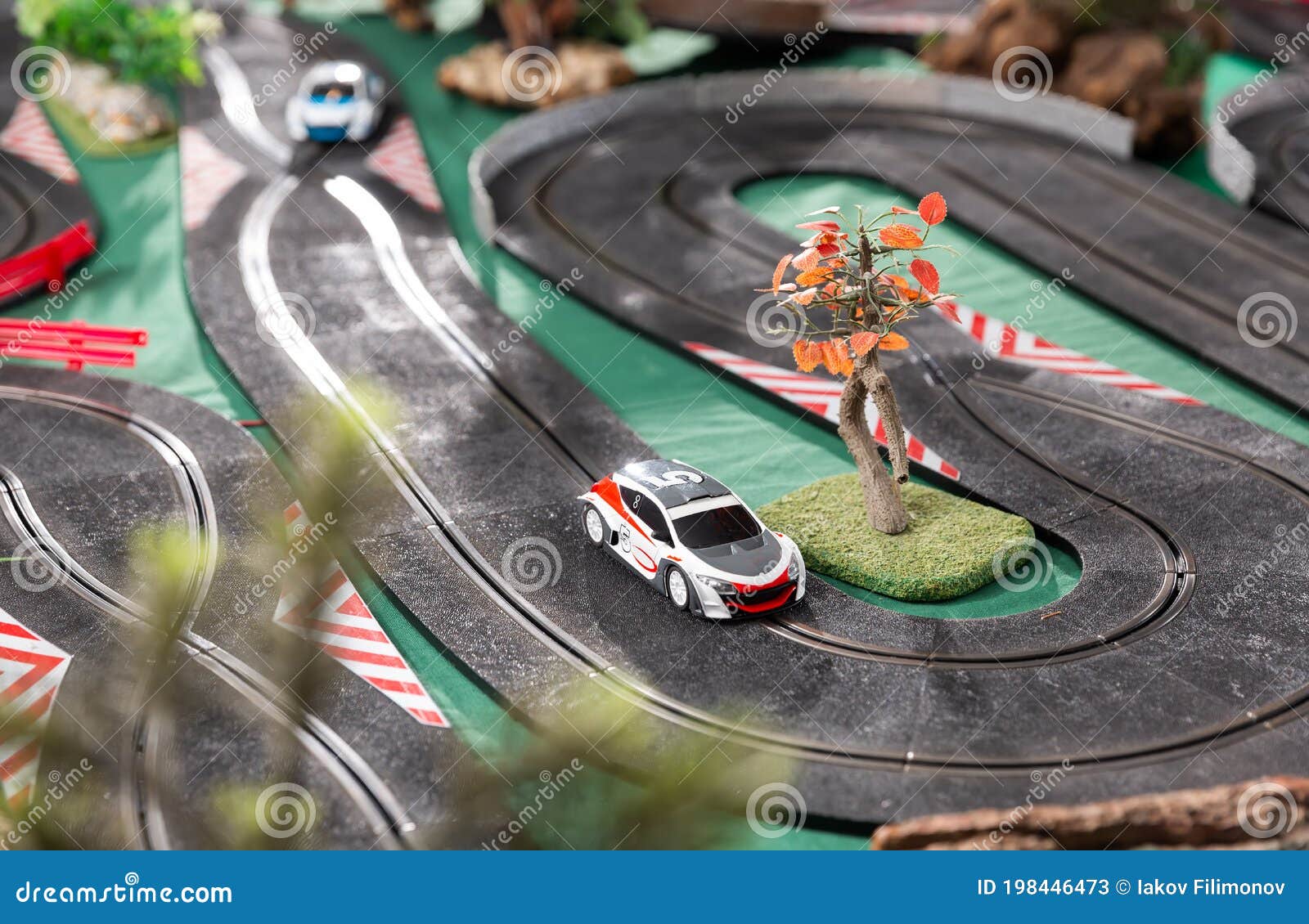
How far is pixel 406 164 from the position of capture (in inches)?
1096

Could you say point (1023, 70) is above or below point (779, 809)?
above

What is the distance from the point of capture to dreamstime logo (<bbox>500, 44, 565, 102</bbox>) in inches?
1240

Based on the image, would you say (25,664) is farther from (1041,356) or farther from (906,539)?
(1041,356)

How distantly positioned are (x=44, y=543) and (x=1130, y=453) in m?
14.4

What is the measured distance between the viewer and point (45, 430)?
18.3m

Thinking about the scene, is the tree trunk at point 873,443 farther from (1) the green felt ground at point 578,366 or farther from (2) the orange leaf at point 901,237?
(2) the orange leaf at point 901,237

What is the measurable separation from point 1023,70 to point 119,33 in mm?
21396

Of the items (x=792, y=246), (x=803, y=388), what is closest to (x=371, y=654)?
(x=803, y=388)

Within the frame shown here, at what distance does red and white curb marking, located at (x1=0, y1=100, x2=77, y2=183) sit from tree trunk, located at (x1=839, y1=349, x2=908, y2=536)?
64.3 ft

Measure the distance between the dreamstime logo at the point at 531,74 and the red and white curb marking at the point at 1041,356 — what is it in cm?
1486

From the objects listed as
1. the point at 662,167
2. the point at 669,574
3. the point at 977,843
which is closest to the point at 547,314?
the point at 662,167

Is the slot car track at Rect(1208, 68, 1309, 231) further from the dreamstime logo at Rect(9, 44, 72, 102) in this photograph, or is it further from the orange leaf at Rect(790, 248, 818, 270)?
the dreamstime logo at Rect(9, 44, 72, 102)

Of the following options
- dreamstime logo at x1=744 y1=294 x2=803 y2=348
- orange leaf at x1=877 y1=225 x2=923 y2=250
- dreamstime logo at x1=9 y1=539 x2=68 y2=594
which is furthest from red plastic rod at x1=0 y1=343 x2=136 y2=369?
orange leaf at x1=877 y1=225 x2=923 y2=250

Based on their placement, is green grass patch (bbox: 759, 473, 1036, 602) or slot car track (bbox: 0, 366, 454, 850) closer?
slot car track (bbox: 0, 366, 454, 850)
